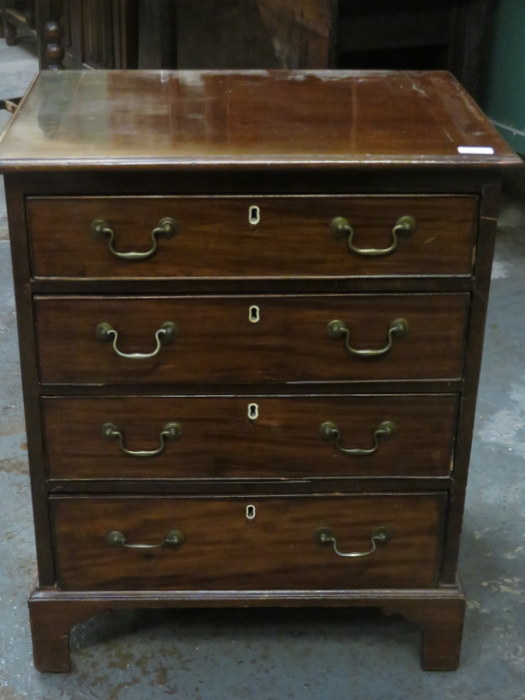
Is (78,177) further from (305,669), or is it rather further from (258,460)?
(305,669)

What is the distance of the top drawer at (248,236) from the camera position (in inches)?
54.4

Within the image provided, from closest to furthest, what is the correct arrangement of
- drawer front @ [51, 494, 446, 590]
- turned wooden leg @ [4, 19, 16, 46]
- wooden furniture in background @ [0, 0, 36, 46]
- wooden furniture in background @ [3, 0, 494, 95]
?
drawer front @ [51, 494, 446, 590]
wooden furniture in background @ [3, 0, 494, 95]
wooden furniture in background @ [0, 0, 36, 46]
turned wooden leg @ [4, 19, 16, 46]

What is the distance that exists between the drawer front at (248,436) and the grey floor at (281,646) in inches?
14.2

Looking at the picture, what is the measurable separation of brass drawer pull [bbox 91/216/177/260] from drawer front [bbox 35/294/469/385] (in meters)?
0.07

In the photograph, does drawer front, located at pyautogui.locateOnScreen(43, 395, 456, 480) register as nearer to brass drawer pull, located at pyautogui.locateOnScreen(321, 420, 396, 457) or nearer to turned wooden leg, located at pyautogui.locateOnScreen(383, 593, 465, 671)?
brass drawer pull, located at pyautogui.locateOnScreen(321, 420, 396, 457)

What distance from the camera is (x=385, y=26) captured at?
3.35 meters

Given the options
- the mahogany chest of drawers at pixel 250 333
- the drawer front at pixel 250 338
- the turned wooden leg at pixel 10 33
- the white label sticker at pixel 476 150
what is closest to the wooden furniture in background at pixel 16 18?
the turned wooden leg at pixel 10 33

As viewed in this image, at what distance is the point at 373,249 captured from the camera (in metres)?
1.42

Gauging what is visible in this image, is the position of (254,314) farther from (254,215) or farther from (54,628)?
(54,628)

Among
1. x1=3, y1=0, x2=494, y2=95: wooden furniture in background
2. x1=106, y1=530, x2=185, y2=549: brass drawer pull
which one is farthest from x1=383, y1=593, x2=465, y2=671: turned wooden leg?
x1=3, y1=0, x2=494, y2=95: wooden furniture in background

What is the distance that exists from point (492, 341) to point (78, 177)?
5.48 feet

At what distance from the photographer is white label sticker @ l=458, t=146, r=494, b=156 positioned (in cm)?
138

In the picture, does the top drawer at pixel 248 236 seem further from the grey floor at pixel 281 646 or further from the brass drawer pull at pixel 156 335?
the grey floor at pixel 281 646

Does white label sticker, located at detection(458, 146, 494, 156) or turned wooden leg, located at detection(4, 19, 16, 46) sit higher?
white label sticker, located at detection(458, 146, 494, 156)
